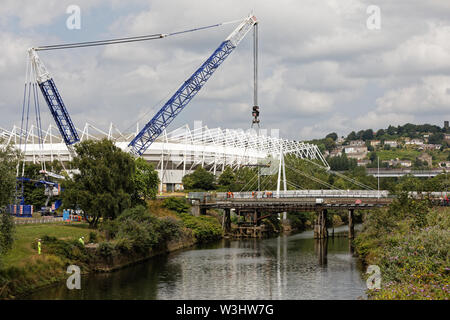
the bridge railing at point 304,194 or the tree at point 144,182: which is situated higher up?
the tree at point 144,182

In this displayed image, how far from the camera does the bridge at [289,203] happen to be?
78938 mm

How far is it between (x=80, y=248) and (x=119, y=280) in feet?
17.1

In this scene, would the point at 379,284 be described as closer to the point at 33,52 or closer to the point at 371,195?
the point at 371,195

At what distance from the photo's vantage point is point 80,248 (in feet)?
166

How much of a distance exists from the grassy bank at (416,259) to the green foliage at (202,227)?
26.8 meters

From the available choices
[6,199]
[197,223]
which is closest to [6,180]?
[6,199]

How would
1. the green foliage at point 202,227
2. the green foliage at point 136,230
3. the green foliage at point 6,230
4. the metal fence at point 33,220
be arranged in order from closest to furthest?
1. the green foliage at point 6,230
2. the green foliage at point 136,230
3. the metal fence at point 33,220
4. the green foliage at point 202,227

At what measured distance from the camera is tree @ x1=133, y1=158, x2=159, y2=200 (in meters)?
76.4

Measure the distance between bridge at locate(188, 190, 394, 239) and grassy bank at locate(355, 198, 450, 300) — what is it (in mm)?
21242

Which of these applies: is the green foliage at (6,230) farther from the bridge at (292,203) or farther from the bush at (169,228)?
the bridge at (292,203)

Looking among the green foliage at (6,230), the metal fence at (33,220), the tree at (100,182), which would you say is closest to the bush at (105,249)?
the tree at (100,182)

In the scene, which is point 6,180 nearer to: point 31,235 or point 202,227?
point 31,235

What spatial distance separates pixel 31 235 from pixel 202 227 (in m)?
30.8

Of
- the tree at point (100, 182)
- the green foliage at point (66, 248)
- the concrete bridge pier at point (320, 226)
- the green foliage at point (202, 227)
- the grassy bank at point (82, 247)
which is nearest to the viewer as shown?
the grassy bank at point (82, 247)
